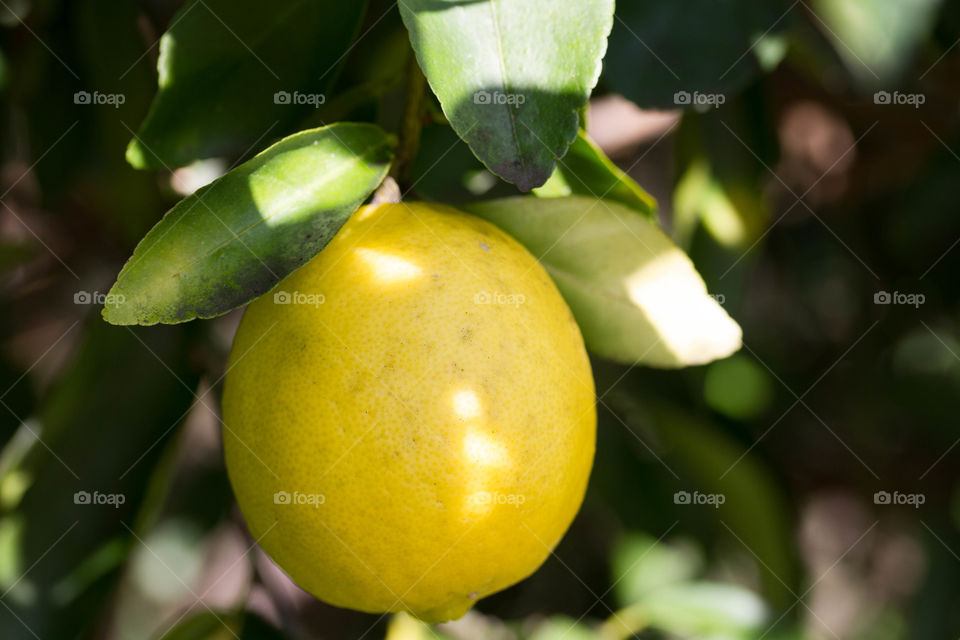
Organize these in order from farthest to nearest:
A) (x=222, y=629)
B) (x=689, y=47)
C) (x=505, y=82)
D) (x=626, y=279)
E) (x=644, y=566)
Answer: (x=644, y=566)
(x=222, y=629)
(x=689, y=47)
(x=626, y=279)
(x=505, y=82)

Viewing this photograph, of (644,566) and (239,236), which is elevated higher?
(239,236)

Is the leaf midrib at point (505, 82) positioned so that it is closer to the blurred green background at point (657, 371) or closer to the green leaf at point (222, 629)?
the blurred green background at point (657, 371)

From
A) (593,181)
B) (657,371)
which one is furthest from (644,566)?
(593,181)

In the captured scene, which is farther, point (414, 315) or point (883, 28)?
point (883, 28)

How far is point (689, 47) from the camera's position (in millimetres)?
760

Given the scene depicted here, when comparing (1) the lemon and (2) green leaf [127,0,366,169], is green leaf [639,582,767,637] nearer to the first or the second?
(1) the lemon

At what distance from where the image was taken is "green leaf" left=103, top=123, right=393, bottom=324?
475 millimetres

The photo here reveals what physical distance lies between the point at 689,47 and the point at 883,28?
20cm

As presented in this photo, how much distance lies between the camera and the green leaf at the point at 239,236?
1.56 feet

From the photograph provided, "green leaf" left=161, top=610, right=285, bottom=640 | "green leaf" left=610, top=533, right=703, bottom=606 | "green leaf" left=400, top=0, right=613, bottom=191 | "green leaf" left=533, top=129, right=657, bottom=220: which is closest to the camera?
"green leaf" left=400, top=0, right=613, bottom=191

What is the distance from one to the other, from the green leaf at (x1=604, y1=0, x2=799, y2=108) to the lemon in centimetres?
27

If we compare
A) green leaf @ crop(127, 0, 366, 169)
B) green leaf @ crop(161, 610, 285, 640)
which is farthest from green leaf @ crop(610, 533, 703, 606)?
green leaf @ crop(127, 0, 366, 169)

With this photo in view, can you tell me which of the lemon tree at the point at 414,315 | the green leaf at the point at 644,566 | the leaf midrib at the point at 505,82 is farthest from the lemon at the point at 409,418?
the green leaf at the point at 644,566

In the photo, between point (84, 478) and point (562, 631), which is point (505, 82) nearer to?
point (84, 478)
